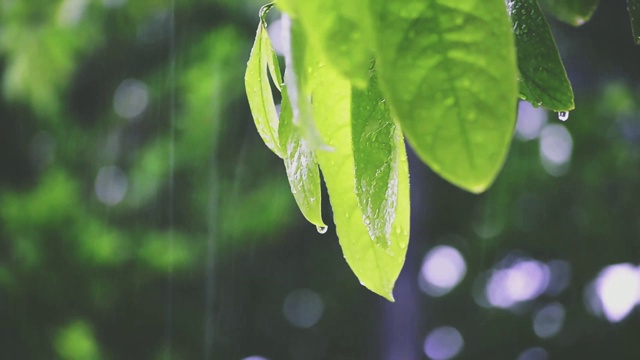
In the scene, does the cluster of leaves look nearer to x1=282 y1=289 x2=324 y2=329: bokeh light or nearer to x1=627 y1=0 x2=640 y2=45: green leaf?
x1=627 y1=0 x2=640 y2=45: green leaf

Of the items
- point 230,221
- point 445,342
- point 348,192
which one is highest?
point 348,192

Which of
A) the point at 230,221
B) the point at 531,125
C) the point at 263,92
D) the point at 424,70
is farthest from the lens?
the point at 531,125

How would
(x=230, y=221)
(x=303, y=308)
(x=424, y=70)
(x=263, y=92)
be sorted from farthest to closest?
(x=303, y=308) < (x=230, y=221) < (x=263, y=92) < (x=424, y=70)

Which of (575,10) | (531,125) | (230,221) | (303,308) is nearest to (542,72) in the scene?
(575,10)

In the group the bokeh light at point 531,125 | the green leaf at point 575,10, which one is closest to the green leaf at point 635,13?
the green leaf at point 575,10

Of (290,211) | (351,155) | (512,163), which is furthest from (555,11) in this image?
(512,163)

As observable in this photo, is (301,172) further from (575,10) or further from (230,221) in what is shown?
(230,221)

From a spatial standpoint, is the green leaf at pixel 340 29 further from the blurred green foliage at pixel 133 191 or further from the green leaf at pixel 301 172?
the blurred green foliage at pixel 133 191
